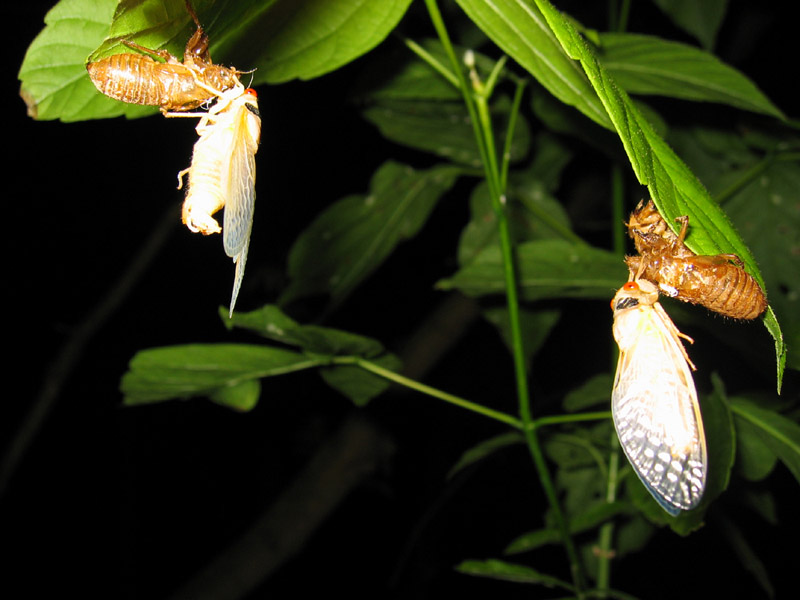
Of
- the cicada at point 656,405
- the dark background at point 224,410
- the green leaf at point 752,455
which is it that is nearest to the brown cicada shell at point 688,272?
the cicada at point 656,405

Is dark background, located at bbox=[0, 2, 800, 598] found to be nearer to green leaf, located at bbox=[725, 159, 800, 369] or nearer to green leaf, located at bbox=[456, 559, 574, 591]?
green leaf, located at bbox=[725, 159, 800, 369]

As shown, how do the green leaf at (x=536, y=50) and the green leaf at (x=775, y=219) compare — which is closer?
the green leaf at (x=536, y=50)

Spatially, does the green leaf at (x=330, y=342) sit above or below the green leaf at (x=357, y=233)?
below

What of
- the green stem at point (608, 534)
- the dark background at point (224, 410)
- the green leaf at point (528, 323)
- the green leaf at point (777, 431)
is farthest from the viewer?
the dark background at point (224, 410)

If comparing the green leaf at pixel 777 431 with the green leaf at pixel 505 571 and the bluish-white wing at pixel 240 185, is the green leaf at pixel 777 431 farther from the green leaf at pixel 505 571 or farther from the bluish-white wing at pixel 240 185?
the bluish-white wing at pixel 240 185

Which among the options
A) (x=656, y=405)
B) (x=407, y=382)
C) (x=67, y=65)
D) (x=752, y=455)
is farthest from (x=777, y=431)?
(x=67, y=65)

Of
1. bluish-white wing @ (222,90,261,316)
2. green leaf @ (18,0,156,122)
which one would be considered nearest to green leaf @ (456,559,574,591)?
bluish-white wing @ (222,90,261,316)

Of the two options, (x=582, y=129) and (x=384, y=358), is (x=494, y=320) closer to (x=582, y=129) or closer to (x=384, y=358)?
(x=384, y=358)
